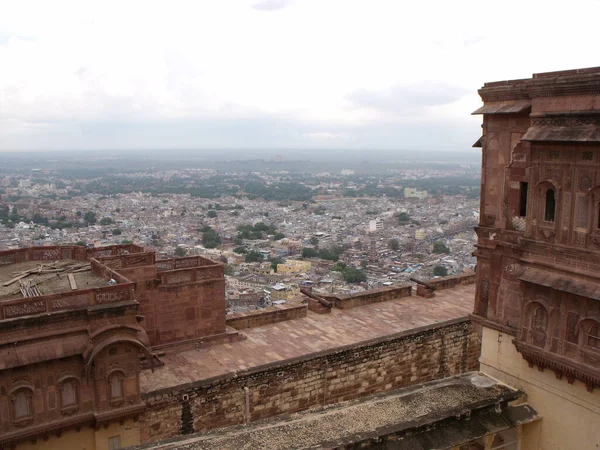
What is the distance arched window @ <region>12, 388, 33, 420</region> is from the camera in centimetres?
855

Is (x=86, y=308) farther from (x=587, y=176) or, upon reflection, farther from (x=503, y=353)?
(x=587, y=176)

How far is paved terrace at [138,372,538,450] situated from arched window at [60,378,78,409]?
3200 mm

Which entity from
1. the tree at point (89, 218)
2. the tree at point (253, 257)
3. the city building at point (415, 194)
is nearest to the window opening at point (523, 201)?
the tree at point (253, 257)

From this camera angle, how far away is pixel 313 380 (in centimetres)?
1110

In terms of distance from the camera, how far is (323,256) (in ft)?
227

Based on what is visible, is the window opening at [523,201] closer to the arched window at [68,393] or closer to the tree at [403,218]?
the arched window at [68,393]

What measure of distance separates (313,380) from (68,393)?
456 centimetres

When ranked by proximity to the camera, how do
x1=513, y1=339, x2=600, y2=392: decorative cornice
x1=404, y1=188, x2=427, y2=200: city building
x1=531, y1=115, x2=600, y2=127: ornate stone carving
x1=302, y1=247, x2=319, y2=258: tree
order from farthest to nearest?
x1=404, y1=188, x2=427, y2=200: city building, x1=302, y1=247, x2=319, y2=258: tree, x1=513, y1=339, x2=600, y2=392: decorative cornice, x1=531, y1=115, x2=600, y2=127: ornate stone carving

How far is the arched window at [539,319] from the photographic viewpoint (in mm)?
7033

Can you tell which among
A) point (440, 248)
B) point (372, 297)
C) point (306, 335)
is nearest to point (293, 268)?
point (440, 248)

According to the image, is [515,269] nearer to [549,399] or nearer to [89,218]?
[549,399]

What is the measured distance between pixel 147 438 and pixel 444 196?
498 ft

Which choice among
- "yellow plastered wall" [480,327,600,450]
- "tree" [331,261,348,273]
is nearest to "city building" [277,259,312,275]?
"tree" [331,261,348,273]

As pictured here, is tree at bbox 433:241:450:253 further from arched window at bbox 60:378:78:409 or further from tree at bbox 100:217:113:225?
arched window at bbox 60:378:78:409
